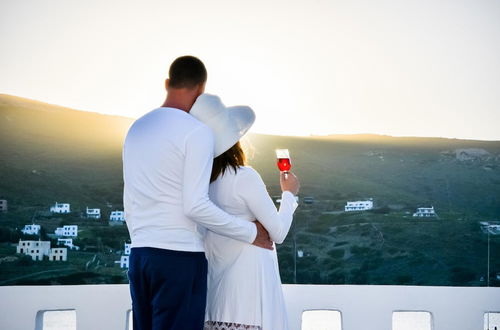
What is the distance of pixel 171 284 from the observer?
165cm

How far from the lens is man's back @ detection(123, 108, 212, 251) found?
5.47 ft

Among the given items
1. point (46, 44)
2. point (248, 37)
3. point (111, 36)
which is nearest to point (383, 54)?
point (248, 37)

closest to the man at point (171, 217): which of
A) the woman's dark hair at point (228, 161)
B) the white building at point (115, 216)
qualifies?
the woman's dark hair at point (228, 161)

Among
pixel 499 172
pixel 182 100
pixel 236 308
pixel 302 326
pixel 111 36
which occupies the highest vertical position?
pixel 111 36

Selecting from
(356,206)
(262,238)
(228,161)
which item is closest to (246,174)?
(228,161)

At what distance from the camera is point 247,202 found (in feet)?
5.87

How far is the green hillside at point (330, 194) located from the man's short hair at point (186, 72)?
66.1ft

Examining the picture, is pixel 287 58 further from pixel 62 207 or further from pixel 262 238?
pixel 262 238

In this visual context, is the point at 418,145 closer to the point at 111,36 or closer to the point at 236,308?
the point at 111,36

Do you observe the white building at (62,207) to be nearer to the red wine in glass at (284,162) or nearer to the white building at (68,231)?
the white building at (68,231)

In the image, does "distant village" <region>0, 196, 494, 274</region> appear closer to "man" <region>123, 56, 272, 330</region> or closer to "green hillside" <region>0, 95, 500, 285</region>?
"green hillside" <region>0, 95, 500, 285</region>

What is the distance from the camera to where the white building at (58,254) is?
2209cm

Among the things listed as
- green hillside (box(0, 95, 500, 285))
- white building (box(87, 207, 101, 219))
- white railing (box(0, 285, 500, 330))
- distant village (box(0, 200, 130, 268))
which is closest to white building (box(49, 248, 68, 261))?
distant village (box(0, 200, 130, 268))

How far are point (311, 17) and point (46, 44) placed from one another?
8135 mm
